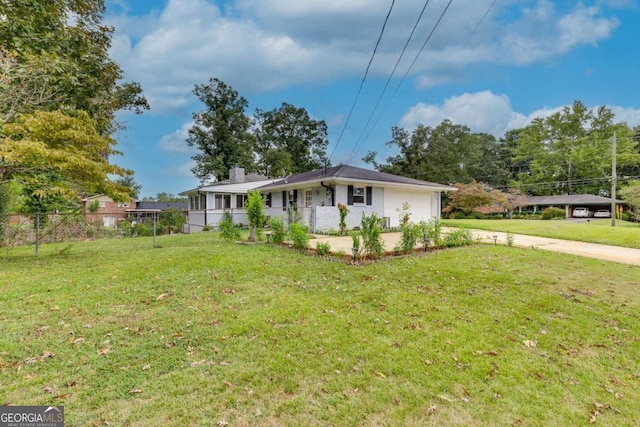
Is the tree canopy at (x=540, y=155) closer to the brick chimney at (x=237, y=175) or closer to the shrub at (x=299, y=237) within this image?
the brick chimney at (x=237, y=175)

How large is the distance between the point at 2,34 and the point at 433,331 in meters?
10.2

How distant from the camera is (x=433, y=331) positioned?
3658mm

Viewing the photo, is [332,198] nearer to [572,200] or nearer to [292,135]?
[292,135]

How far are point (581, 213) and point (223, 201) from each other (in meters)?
39.8

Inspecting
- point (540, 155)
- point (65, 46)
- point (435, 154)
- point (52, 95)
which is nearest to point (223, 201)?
point (52, 95)

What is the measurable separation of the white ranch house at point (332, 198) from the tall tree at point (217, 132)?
1093 cm

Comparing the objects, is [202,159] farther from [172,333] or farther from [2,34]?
[172,333]

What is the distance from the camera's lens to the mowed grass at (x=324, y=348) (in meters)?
2.35

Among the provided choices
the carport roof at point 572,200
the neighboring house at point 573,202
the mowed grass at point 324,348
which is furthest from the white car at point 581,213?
the mowed grass at point 324,348

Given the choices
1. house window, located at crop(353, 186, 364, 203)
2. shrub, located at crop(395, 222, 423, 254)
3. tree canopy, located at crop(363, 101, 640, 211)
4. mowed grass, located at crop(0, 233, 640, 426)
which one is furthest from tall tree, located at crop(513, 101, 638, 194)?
mowed grass, located at crop(0, 233, 640, 426)

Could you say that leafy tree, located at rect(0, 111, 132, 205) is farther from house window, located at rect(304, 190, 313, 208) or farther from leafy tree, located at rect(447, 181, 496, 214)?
leafy tree, located at rect(447, 181, 496, 214)

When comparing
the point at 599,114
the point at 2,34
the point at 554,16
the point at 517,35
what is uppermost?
the point at 599,114

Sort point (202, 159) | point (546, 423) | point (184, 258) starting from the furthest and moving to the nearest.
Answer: point (202, 159), point (184, 258), point (546, 423)

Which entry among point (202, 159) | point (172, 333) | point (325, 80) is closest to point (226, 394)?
point (172, 333)
